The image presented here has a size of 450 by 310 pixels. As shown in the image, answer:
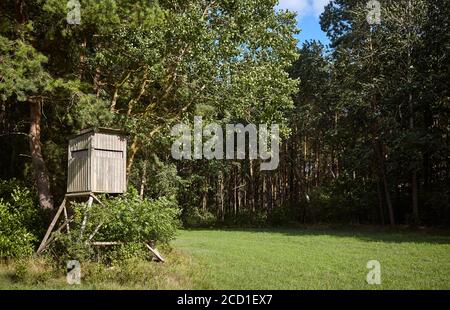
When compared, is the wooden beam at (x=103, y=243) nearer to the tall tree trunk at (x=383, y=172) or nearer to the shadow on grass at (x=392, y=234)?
the shadow on grass at (x=392, y=234)

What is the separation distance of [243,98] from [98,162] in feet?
19.3

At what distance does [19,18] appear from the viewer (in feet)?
51.5

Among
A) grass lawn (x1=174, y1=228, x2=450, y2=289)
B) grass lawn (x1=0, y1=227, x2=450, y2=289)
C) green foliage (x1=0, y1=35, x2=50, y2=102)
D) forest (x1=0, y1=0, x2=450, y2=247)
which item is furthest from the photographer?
forest (x1=0, y1=0, x2=450, y2=247)

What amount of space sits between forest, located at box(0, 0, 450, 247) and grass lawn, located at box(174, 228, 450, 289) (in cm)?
269

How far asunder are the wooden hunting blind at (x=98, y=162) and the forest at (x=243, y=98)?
576 millimetres

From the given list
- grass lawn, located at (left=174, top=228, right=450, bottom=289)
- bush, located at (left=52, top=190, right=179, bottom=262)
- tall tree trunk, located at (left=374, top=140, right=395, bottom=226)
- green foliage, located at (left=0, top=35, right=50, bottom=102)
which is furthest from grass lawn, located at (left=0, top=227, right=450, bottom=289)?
tall tree trunk, located at (left=374, top=140, right=395, bottom=226)

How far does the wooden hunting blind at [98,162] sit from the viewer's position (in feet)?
43.9

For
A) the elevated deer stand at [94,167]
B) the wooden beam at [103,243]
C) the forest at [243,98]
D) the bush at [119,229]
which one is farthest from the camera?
A: the forest at [243,98]

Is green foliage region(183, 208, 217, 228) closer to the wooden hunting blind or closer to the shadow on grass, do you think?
the shadow on grass

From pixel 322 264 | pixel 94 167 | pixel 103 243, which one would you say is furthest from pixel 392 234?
pixel 103 243

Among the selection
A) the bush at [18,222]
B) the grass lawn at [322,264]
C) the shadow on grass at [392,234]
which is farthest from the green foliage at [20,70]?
the shadow on grass at [392,234]

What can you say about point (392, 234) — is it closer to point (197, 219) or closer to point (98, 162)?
point (98, 162)

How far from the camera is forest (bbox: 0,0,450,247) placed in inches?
614
